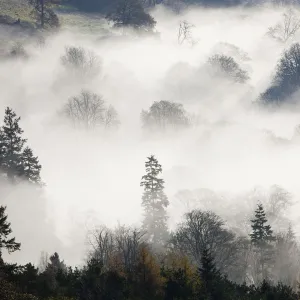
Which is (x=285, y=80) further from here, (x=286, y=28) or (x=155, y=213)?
(x=155, y=213)

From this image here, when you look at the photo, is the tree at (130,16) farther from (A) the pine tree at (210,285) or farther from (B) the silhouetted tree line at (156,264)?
(A) the pine tree at (210,285)

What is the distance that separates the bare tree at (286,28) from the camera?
15775 centimetres

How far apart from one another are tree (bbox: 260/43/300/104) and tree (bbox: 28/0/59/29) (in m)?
61.9

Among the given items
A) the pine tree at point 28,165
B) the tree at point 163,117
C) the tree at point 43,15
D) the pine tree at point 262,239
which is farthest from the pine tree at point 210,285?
the tree at point 43,15

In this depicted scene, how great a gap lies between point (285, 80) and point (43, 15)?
233 ft

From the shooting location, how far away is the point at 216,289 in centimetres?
3669

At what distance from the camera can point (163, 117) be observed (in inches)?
4653

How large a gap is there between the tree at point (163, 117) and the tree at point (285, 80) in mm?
35330

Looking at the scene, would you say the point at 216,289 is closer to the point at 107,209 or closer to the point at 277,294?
the point at 277,294

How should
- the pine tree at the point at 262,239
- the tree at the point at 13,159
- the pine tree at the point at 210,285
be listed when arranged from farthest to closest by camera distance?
the tree at the point at 13,159 < the pine tree at the point at 262,239 < the pine tree at the point at 210,285

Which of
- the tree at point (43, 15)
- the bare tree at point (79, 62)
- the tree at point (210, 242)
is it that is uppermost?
the tree at point (43, 15)

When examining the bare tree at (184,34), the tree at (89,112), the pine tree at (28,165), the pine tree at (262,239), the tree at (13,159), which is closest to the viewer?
the pine tree at (262,239)

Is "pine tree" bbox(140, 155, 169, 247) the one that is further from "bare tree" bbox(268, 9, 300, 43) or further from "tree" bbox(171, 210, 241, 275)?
"bare tree" bbox(268, 9, 300, 43)

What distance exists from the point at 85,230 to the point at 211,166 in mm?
41353
